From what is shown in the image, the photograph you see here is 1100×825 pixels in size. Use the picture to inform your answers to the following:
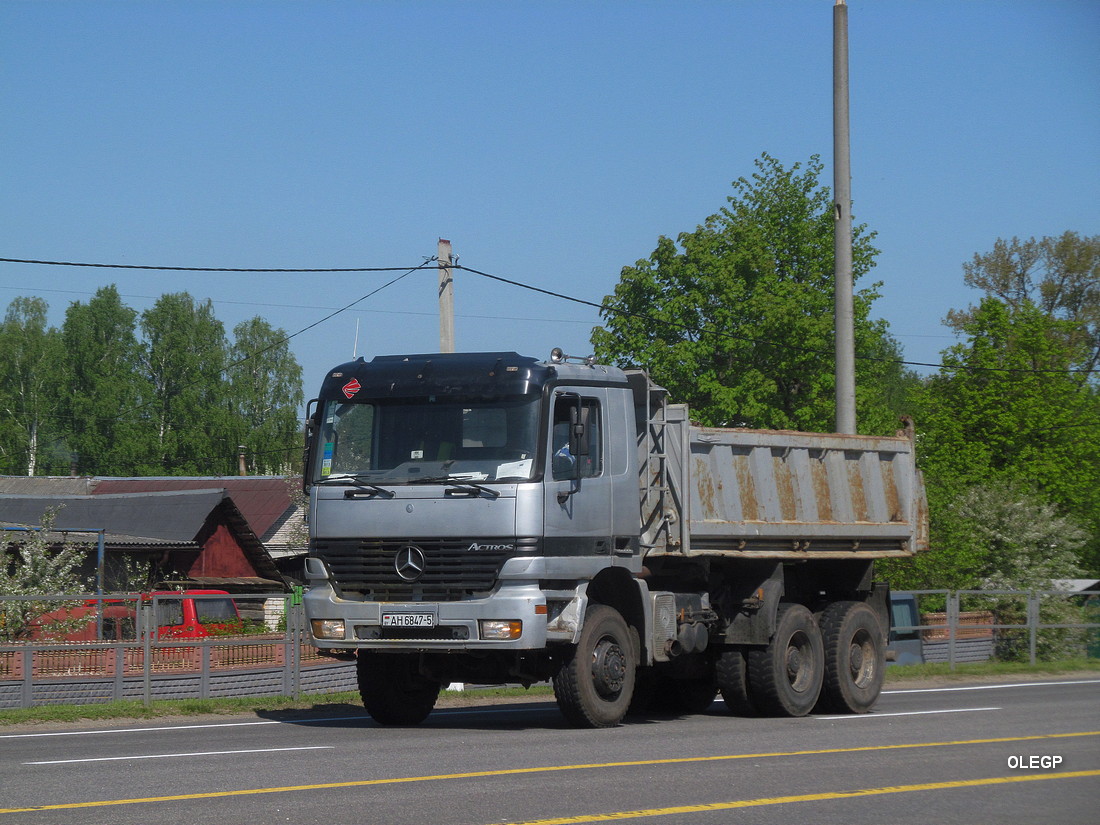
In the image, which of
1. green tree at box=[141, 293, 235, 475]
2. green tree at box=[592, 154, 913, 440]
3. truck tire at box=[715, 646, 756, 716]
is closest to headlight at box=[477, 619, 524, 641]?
truck tire at box=[715, 646, 756, 716]

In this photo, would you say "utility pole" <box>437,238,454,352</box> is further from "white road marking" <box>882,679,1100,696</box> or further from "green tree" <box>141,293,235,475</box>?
"green tree" <box>141,293,235,475</box>

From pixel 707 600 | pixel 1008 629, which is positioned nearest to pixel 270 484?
pixel 1008 629

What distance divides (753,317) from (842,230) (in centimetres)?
2956

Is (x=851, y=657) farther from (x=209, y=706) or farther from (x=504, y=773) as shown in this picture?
(x=504, y=773)

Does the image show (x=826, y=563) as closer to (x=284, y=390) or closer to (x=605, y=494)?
(x=605, y=494)

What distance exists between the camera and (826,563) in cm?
1602

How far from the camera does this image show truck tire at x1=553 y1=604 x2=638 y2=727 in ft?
40.4

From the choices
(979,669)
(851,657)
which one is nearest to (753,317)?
(979,669)

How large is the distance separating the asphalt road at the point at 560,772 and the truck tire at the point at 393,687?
246mm

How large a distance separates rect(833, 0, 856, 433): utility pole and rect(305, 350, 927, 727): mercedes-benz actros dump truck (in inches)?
225

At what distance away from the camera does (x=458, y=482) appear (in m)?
12.1

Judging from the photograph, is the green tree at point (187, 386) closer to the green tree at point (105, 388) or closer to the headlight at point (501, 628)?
the green tree at point (105, 388)

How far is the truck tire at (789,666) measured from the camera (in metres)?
14.4

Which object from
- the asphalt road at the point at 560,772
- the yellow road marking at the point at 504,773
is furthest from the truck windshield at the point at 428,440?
the yellow road marking at the point at 504,773
